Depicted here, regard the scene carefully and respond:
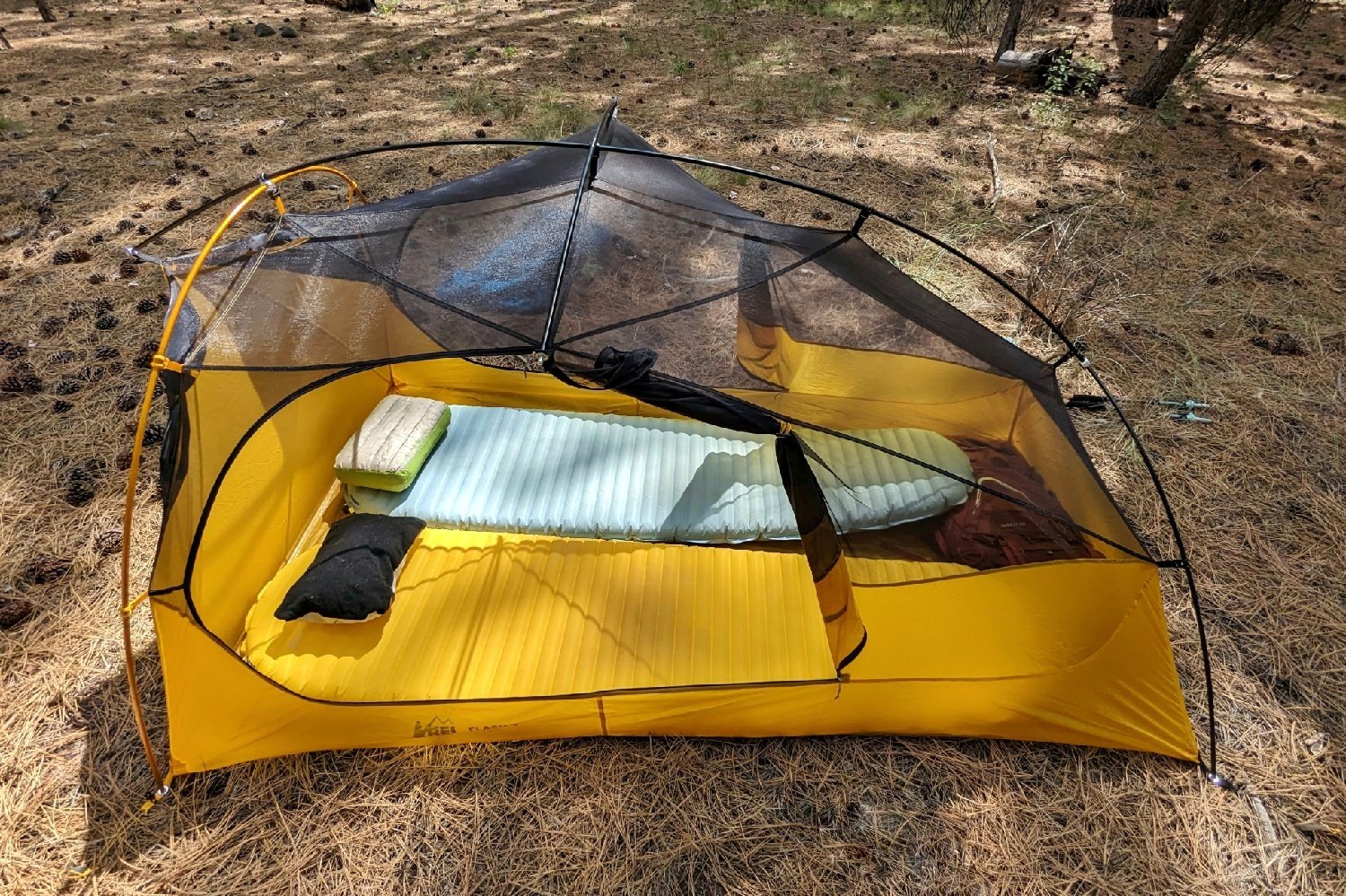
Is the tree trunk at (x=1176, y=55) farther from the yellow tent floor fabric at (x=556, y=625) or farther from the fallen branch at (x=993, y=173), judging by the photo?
the yellow tent floor fabric at (x=556, y=625)

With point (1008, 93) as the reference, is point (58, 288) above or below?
below

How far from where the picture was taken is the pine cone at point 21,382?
304 cm

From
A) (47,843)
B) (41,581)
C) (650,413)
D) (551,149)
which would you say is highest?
(551,149)

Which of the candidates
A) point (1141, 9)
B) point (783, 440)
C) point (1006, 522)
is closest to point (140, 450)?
point (783, 440)

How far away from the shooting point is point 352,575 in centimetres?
213

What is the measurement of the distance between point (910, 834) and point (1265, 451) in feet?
8.31

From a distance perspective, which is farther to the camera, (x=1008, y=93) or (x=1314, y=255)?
(x=1008, y=93)

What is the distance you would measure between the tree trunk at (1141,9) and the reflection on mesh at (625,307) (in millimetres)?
9103

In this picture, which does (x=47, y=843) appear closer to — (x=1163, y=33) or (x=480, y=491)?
(x=480, y=491)

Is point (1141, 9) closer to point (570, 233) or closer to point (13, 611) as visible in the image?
point (570, 233)

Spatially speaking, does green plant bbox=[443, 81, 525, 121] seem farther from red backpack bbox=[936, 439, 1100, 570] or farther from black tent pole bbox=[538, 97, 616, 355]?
red backpack bbox=[936, 439, 1100, 570]

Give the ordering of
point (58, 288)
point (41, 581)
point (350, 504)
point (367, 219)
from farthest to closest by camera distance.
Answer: point (58, 288)
point (350, 504)
point (41, 581)
point (367, 219)

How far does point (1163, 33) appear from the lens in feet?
25.3

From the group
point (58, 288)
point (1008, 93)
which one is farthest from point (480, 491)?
point (1008, 93)
